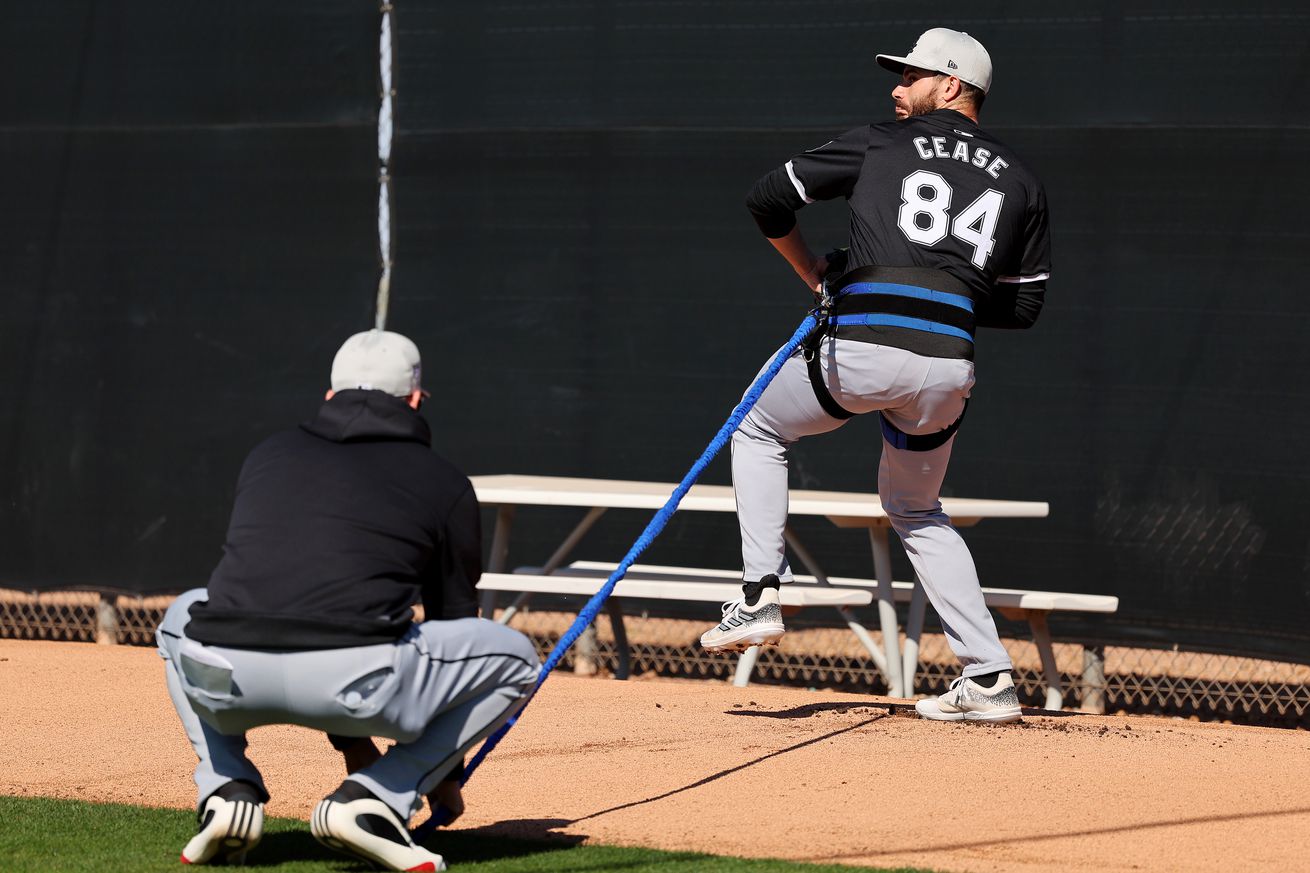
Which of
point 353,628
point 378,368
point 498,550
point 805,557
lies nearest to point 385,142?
point 498,550

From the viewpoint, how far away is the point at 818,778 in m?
4.29

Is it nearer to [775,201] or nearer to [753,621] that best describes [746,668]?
[753,621]

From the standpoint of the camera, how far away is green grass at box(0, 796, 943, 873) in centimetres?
337

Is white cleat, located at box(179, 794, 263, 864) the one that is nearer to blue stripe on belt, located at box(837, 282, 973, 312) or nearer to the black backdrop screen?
blue stripe on belt, located at box(837, 282, 973, 312)

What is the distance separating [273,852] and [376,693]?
1.91 feet

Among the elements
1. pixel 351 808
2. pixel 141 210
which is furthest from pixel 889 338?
pixel 141 210

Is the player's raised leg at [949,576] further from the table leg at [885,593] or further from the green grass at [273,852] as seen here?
the green grass at [273,852]

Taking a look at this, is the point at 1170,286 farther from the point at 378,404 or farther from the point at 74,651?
the point at 74,651

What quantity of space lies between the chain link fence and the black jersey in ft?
6.97

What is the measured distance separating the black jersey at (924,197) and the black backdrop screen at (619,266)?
1.66m

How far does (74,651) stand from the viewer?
7.01 m

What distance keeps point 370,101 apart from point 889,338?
3301 millimetres

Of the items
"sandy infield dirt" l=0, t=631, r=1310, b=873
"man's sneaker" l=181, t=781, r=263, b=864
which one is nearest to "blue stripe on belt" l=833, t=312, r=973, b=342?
"sandy infield dirt" l=0, t=631, r=1310, b=873

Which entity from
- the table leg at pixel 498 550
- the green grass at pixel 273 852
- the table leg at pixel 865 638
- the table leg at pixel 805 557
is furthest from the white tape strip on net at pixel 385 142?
the green grass at pixel 273 852
